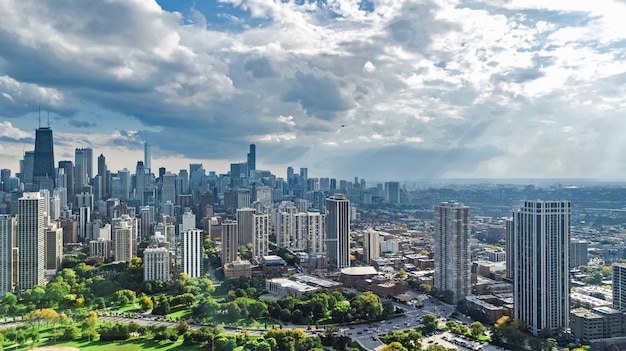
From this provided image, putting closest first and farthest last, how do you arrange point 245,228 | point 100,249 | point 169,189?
point 100,249
point 245,228
point 169,189

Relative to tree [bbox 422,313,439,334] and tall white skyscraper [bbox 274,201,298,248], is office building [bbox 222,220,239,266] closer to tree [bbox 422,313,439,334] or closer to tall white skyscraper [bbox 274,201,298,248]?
tall white skyscraper [bbox 274,201,298,248]

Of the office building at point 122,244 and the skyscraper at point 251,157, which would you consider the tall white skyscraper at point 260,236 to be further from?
the office building at point 122,244

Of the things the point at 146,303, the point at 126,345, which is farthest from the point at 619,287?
the point at 146,303

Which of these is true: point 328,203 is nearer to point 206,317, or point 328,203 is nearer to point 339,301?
point 339,301

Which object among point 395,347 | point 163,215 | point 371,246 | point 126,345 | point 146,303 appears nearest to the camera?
point 395,347

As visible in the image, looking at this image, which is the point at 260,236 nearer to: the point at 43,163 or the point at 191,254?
the point at 191,254

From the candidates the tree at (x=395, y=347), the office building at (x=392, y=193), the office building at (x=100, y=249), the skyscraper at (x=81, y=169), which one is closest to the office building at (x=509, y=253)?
the tree at (x=395, y=347)
